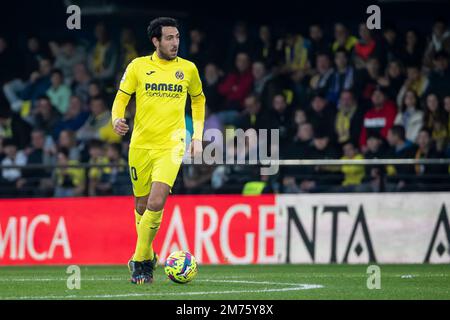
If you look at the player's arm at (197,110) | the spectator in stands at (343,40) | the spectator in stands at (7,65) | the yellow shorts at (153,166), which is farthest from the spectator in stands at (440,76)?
the spectator in stands at (7,65)

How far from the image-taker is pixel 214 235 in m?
16.5

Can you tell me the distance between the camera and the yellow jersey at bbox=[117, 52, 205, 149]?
11.5m

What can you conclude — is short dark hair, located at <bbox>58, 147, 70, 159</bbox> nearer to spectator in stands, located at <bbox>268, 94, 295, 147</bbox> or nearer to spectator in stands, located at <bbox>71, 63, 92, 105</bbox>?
spectator in stands, located at <bbox>71, 63, 92, 105</bbox>

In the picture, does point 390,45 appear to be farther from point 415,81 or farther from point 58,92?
point 58,92

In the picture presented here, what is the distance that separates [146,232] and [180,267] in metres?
0.47

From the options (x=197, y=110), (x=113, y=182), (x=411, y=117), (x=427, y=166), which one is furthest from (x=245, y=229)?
(x=197, y=110)

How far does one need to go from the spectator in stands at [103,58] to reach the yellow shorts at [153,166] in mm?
9179

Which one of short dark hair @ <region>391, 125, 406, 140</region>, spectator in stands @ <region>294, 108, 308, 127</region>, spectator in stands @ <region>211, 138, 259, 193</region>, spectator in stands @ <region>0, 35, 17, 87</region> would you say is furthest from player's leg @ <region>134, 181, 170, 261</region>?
spectator in stands @ <region>0, 35, 17, 87</region>

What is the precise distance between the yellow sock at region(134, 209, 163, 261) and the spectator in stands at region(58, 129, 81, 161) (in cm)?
803

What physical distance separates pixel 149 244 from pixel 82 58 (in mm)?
10545
